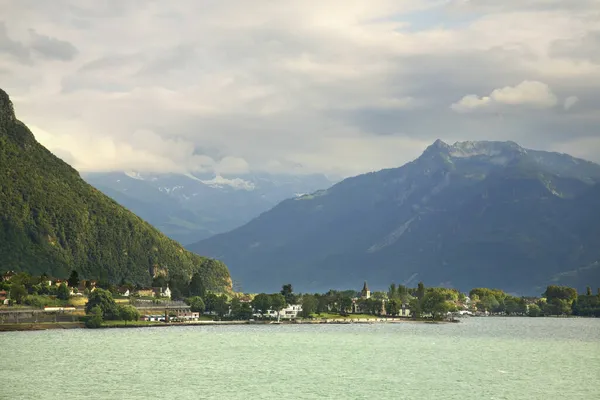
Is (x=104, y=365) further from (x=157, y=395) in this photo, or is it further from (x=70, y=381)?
(x=157, y=395)

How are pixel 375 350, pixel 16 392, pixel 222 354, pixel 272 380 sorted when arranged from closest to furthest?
pixel 16 392
pixel 272 380
pixel 222 354
pixel 375 350

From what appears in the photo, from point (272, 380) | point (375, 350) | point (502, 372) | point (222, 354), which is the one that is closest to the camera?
point (272, 380)

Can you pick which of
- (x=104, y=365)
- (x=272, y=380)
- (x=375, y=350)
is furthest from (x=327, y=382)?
(x=375, y=350)

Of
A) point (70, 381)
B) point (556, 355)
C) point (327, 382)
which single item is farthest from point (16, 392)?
point (556, 355)

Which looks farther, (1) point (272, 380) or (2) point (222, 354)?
(2) point (222, 354)

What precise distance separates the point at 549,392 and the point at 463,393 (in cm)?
1216

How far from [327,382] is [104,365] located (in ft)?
132

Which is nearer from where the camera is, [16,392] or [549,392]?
[16,392]

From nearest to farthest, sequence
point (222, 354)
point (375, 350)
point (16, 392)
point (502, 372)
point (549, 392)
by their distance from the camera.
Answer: point (16, 392)
point (549, 392)
point (502, 372)
point (222, 354)
point (375, 350)

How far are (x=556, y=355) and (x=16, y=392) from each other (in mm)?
109486

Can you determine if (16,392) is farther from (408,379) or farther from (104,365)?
(408,379)

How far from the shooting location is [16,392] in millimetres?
119312

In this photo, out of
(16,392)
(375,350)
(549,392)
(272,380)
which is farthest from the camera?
(375,350)

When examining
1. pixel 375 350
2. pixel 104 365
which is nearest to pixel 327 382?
pixel 104 365
